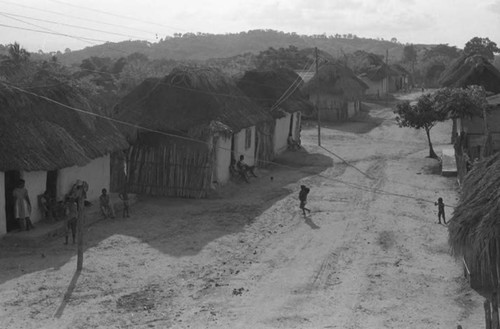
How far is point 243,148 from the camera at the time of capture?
23.9 meters

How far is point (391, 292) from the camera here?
1219cm

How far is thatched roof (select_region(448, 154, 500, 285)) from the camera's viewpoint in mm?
9312

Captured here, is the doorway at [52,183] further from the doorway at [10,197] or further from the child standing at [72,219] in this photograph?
the child standing at [72,219]

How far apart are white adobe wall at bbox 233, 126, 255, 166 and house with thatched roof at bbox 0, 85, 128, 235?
5328mm

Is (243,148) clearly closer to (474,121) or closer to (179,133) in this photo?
(179,133)

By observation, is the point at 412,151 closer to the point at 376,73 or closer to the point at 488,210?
the point at 488,210

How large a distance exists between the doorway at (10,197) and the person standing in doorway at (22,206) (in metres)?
0.28

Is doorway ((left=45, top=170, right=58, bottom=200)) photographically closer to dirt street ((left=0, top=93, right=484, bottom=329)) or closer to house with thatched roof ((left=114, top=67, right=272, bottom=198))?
dirt street ((left=0, top=93, right=484, bottom=329))

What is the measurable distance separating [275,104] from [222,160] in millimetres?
7297

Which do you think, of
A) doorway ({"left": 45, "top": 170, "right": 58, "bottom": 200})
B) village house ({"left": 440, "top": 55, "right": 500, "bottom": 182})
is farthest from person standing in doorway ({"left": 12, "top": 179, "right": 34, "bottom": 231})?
village house ({"left": 440, "top": 55, "right": 500, "bottom": 182})

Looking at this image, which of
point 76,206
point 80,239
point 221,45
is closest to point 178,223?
point 76,206

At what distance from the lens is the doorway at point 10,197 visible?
1534cm

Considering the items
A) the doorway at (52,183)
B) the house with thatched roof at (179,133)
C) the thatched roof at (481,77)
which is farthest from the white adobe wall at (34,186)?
the thatched roof at (481,77)

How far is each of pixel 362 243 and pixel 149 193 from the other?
308 inches
